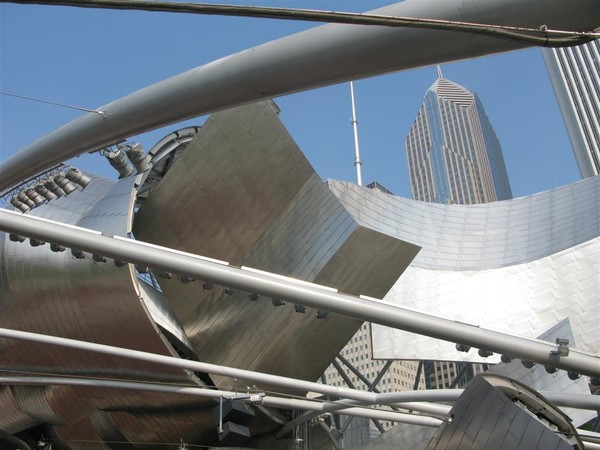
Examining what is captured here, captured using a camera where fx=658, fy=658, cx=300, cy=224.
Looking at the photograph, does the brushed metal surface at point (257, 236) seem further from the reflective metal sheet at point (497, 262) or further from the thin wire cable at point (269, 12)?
the thin wire cable at point (269, 12)

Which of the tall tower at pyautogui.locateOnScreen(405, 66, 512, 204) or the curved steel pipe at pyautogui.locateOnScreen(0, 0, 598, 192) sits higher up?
the curved steel pipe at pyautogui.locateOnScreen(0, 0, 598, 192)

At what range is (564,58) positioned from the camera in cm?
13862

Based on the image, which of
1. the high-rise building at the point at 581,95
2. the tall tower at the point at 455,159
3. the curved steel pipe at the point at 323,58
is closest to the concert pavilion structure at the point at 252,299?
the curved steel pipe at the point at 323,58

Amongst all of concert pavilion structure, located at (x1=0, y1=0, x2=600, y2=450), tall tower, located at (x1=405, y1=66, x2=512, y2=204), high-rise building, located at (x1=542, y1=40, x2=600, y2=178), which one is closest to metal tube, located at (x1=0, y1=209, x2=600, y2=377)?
concert pavilion structure, located at (x1=0, y1=0, x2=600, y2=450)

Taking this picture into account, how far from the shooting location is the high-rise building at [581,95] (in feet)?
423

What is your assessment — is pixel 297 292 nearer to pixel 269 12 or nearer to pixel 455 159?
pixel 269 12

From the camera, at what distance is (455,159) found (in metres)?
180

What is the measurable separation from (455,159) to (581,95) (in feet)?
159

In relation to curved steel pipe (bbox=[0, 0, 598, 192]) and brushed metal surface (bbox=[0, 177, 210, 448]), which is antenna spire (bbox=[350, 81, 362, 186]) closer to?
brushed metal surface (bbox=[0, 177, 210, 448])

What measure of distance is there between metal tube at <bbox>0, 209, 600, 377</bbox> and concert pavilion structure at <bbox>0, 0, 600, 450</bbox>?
3 cm

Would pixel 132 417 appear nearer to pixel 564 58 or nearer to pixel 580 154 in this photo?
pixel 580 154

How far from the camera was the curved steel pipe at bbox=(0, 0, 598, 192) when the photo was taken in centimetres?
501

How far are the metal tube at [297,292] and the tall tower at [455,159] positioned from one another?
160 metres

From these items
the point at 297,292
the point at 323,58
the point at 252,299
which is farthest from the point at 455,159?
the point at 323,58
